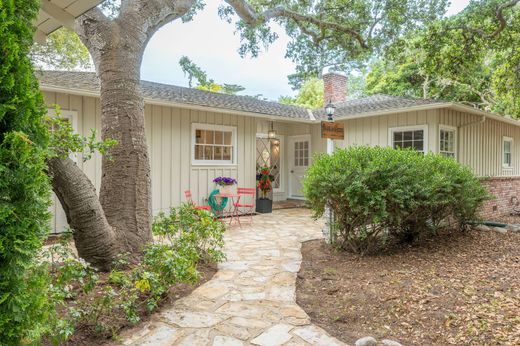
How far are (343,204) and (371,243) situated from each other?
2.26ft

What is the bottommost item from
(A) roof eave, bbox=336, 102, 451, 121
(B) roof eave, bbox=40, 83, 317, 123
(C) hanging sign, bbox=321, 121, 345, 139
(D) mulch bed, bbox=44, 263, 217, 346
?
(D) mulch bed, bbox=44, 263, 217, 346

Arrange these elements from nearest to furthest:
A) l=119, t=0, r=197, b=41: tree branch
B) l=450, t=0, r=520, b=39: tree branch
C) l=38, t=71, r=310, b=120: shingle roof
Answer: l=119, t=0, r=197, b=41: tree branch
l=38, t=71, r=310, b=120: shingle roof
l=450, t=0, r=520, b=39: tree branch

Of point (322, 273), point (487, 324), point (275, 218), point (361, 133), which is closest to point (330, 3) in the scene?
point (361, 133)

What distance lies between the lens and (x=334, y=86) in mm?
11539

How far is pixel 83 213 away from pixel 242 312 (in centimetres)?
178

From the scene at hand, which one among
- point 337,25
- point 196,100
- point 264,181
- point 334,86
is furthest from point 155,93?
point 334,86

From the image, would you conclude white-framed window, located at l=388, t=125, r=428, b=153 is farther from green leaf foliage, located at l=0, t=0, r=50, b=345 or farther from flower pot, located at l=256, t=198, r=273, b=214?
green leaf foliage, located at l=0, t=0, r=50, b=345

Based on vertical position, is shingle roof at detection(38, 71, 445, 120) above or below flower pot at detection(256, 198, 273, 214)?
above

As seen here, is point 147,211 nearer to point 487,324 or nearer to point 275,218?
point 487,324

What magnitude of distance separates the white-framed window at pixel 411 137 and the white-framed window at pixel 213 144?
13.3 feet

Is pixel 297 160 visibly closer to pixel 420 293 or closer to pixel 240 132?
pixel 240 132

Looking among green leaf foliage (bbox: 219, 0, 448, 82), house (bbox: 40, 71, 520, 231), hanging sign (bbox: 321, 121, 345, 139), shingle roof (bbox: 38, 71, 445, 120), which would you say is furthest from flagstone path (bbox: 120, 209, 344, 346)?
green leaf foliage (bbox: 219, 0, 448, 82)

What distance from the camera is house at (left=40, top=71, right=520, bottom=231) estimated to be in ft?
22.1

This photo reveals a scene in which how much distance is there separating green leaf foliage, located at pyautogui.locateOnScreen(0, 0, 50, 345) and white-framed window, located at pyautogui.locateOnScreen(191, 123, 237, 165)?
6468 mm
